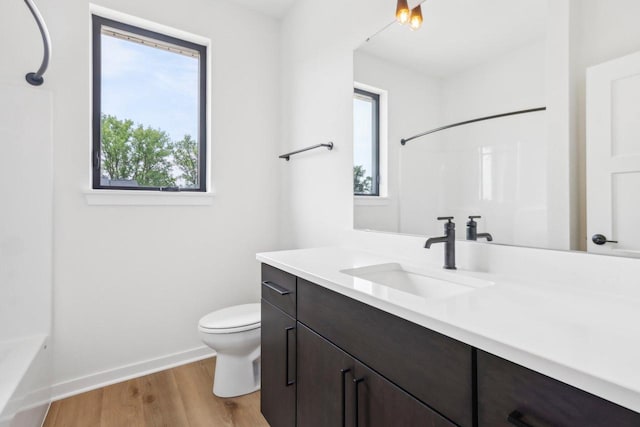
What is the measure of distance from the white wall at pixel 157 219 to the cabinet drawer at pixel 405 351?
144cm

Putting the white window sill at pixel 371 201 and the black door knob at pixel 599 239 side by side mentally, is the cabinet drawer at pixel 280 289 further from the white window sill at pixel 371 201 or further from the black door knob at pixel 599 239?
the black door knob at pixel 599 239

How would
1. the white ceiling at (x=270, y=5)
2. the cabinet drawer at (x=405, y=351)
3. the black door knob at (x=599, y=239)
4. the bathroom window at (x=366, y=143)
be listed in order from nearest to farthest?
the cabinet drawer at (x=405, y=351) < the black door knob at (x=599, y=239) < the bathroom window at (x=366, y=143) < the white ceiling at (x=270, y=5)

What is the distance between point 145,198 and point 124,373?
44.3 inches

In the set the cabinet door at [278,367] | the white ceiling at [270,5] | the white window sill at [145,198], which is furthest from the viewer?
the white ceiling at [270,5]

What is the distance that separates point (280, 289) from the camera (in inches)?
53.2

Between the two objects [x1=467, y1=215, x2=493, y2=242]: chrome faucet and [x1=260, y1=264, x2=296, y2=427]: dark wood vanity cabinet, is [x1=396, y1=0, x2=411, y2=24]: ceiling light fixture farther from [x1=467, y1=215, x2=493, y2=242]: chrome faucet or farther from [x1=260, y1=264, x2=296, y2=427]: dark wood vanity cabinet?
[x1=260, y1=264, x2=296, y2=427]: dark wood vanity cabinet

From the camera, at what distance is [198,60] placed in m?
2.31

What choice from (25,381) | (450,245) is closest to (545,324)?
(450,245)

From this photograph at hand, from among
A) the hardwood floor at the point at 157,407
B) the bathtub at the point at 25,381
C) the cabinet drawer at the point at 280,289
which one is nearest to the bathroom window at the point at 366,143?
the cabinet drawer at the point at 280,289

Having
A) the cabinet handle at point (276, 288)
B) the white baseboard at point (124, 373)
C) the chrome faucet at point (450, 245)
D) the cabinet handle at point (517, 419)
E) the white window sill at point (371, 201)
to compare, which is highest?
the white window sill at point (371, 201)

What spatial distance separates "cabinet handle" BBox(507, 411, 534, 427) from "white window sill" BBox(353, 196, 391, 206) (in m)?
1.11

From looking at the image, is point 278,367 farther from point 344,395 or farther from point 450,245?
point 450,245

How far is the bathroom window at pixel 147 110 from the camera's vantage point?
1.98 metres

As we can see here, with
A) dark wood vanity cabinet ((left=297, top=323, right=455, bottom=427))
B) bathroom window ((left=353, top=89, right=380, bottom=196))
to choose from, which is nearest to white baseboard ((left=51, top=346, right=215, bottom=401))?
dark wood vanity cabinet ((left=297, top=323, right=455, bottom=427))
